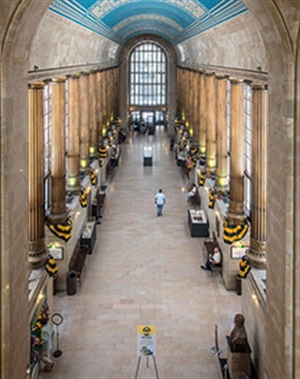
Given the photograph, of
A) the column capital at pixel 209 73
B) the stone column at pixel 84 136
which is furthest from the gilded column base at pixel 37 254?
the column capital at pixel 209 73

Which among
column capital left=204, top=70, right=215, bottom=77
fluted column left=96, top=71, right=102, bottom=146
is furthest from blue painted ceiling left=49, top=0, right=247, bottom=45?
fluted column left=96, top=71, right=102, bottom=146

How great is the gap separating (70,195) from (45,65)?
250 inches

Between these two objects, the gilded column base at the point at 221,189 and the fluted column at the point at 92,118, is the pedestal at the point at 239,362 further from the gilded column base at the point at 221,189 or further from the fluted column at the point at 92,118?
the fluted column at the point at 92,118

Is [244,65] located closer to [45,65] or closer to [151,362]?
[45,65]

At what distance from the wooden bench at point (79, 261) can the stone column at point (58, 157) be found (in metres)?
1.63

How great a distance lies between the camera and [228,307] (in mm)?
14172

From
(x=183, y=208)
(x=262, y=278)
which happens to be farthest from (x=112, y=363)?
(x=183, y=208)

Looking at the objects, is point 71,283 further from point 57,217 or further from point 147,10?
point 147,10

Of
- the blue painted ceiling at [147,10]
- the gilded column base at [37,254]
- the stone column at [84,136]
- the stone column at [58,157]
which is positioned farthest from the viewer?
the stone column at [84,136]

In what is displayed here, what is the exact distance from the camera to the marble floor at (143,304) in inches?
448

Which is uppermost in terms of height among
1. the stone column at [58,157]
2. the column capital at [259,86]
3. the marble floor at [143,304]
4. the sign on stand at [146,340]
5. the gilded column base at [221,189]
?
the column capital at [259,86]

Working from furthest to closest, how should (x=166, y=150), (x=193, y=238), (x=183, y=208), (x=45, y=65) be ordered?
(x=166, y=150) < (x=183, y=208) < (x=193, y=238) < (x=45, y=65)

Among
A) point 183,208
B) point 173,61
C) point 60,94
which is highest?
point 173,61

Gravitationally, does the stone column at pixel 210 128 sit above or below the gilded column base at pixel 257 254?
above
